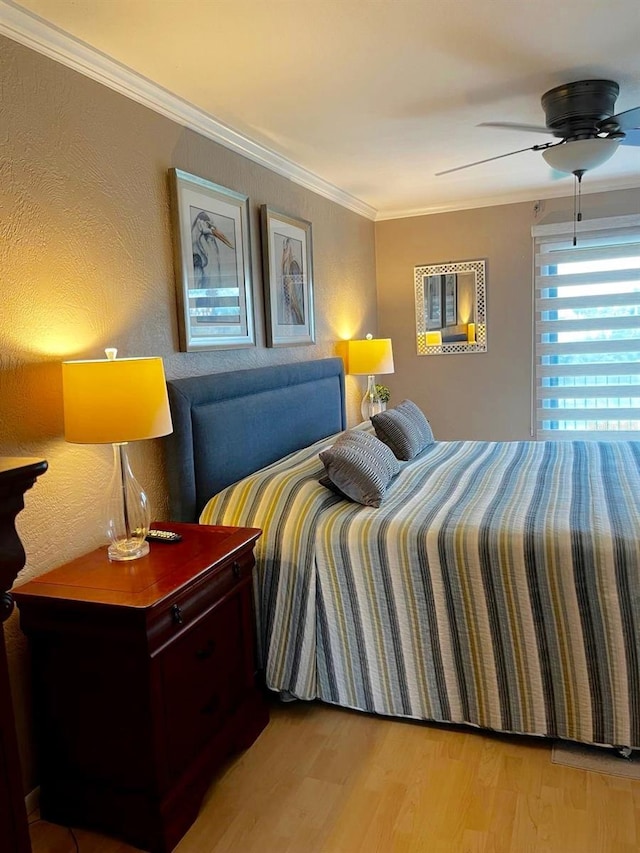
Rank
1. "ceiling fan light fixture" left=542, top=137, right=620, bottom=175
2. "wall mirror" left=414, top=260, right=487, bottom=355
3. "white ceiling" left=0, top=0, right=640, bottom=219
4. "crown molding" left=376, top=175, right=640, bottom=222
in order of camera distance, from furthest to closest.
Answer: "wall mirror" left=414, top=260, right=487, bottom=355 < "crown molding" left=376, top=175, right=640, bottom=222 < "ceiling fan light fixture" left=542, top=137, right=620, bottom=175 < "white ceiling" left=0, top=0, right=640, bottom=219

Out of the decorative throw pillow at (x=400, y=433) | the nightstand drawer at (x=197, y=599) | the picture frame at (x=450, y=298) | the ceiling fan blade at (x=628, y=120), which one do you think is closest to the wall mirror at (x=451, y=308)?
the picture frame at (x=450, y=298)

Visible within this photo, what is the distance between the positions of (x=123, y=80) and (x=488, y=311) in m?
3.38

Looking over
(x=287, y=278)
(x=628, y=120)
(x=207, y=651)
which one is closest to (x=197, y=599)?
(x=207, y=651)

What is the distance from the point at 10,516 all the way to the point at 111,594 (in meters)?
0.62

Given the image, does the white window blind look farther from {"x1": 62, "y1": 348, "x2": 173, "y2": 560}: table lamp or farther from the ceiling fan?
{"x1": 62, "y1": 348, "x2": 173, "y2": 560}: table lamp

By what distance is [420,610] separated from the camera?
2.21 meters

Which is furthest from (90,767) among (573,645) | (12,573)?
(573,645)

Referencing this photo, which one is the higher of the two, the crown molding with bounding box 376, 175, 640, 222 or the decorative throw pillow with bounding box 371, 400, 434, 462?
the crown molding with bounding box 376, 175, 640, 222

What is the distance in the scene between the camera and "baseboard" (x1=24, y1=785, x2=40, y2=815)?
1.87 m

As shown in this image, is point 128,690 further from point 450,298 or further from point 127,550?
point 450,298

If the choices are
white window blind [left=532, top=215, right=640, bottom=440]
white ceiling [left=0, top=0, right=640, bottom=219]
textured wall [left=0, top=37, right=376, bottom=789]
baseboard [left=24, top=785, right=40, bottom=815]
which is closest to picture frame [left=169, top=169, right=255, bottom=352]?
textured wall [left=0, top=37, right=376, bottom=789]

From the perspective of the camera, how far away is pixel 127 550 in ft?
6.46

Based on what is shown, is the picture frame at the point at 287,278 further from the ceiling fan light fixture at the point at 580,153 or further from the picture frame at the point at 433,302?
the picture frame at the point at 433,302

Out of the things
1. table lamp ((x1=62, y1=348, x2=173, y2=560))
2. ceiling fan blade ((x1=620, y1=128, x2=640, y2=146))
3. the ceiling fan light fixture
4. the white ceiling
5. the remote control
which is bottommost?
the remote control
